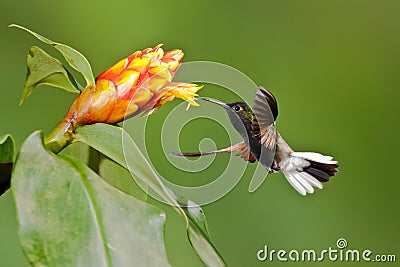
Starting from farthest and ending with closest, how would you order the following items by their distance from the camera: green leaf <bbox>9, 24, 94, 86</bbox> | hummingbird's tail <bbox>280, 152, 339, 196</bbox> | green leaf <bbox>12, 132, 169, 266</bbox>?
hummingbird's tail <bbox>280, 152, 339, 196</bbox> < green leaf <bbox>9, 24, 94, 86</bbox> < green leaf <bbox>12, 132, 169, 266</bbox>

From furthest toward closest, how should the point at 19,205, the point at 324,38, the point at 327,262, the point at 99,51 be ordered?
the point at 324,38, the point at 99,51, the point at 327,262, the point at 19,205

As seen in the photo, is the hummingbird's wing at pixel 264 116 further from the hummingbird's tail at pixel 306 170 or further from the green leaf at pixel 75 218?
the green leaf at pixel 75 218

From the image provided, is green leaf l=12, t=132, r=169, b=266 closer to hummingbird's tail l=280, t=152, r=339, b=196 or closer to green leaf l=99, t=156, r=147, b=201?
green leaf l=99, t=156, r=147, b=201

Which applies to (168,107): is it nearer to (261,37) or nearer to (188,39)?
(188,39)

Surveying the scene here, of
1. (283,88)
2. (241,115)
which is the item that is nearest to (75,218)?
(241,115)

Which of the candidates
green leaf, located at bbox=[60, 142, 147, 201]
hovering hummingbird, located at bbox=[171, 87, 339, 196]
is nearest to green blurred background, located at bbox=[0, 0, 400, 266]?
hovering hummingbird, located at bbox=[171, 87, 339, 196]

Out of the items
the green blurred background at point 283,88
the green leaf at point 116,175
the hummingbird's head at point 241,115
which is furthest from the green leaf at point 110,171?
the green blurred background at point 283,88

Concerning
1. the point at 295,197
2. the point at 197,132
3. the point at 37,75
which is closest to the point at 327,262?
the point at 295,197
